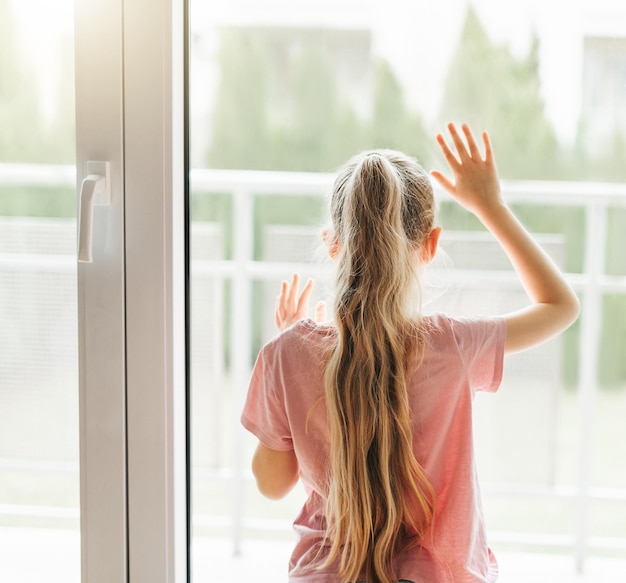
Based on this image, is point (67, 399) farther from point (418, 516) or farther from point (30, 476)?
point (418, 516)

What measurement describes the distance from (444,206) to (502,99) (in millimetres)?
252

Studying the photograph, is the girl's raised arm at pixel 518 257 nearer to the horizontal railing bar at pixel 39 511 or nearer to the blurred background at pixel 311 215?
the blurred background at pixel 311 215

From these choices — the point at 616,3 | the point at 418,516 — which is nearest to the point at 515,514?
the point at 418,516

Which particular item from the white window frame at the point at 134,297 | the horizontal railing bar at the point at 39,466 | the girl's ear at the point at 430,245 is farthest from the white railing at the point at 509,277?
the horizontal railing bar at the point at 39,466

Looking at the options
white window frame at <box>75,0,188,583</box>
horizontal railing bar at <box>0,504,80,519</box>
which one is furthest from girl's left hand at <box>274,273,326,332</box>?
horizontal railing bar at <box>0,504,80,519</box>

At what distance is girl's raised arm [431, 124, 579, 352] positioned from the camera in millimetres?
1176

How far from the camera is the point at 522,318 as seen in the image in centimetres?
117

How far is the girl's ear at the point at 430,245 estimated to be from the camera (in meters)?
1.17

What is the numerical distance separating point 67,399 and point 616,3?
1241mm

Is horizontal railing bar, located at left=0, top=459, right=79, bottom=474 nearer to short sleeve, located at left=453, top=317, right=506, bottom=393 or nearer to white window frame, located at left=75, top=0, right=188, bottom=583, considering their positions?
white window frame, located at left=75, top=0, right=188, bottom=583

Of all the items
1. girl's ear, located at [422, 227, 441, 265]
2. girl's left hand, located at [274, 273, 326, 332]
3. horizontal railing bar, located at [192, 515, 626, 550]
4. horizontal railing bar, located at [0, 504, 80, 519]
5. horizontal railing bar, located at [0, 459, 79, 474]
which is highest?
girl's ear, located at [422, 227, 441, 265]

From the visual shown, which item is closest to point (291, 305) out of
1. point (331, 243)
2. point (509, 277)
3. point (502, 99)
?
point (331, 243)

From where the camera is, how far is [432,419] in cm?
113

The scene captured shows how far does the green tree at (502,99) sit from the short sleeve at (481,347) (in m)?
0.47
